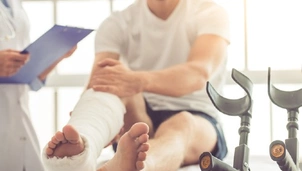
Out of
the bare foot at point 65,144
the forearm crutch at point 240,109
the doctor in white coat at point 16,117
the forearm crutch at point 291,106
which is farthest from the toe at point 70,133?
the doctor in white coat at point 16,117

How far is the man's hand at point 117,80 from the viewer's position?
57.6 inches

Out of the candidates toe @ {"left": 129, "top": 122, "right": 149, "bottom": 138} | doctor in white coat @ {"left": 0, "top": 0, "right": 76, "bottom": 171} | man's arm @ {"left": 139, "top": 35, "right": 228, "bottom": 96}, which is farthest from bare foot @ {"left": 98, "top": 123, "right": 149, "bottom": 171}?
doctor in white coat @ {"left": 0, "top": 0, "right": 76, "bottom": 171}

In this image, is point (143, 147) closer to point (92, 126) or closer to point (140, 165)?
point (140, 165)

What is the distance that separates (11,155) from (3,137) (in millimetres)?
52

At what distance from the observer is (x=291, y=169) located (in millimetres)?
979

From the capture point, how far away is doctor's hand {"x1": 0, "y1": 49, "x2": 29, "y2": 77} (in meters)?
1.40

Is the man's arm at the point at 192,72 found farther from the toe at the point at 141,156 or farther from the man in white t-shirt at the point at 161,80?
the toe at the point at 141,156

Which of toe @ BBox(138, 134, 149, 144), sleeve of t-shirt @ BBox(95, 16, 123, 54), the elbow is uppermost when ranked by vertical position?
sleeve of t-shirt @ BBox(95, 16, 123, 54)

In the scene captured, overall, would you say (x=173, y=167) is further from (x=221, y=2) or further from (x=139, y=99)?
(x=221, y=2)

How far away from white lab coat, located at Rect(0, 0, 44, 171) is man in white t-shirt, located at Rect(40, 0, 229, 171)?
0.21m

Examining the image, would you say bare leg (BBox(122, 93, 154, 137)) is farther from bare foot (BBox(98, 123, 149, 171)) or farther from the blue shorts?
bare foot (BBox(98, 123, 149, 171))

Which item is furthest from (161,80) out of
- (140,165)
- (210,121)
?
(140,165)

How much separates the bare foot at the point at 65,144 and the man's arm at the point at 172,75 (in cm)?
36

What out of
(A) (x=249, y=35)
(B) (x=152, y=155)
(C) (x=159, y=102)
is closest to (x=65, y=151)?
(B) (x=152, y=155)
